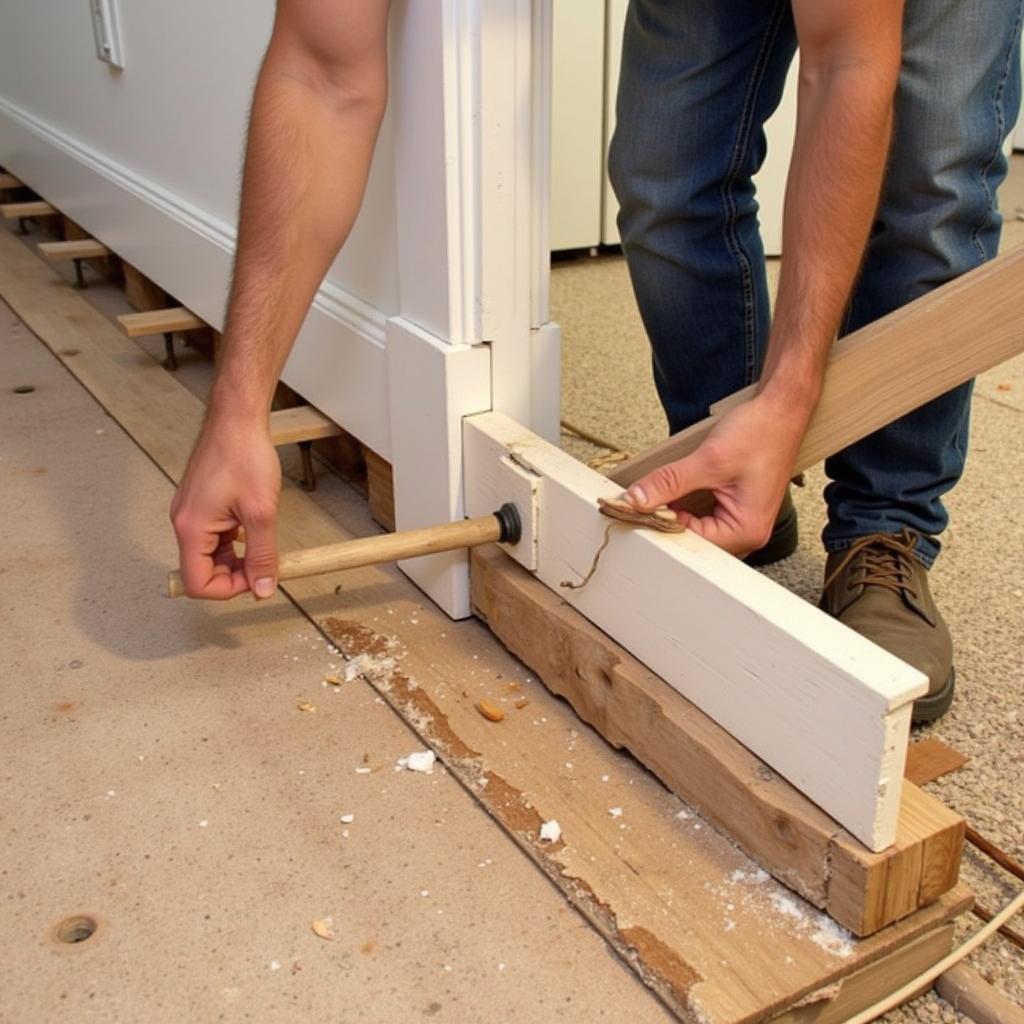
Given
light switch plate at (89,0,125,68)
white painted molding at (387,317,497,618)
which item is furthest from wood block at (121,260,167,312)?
white painted molding at (387,317,497,618)

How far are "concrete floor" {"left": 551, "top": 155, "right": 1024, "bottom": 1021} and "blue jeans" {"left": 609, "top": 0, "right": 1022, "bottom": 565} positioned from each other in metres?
0.12

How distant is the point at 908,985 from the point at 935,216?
616 mm

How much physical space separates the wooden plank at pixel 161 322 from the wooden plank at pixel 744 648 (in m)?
0.95

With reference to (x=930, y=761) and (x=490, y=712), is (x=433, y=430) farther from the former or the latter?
(x=930, y=761)

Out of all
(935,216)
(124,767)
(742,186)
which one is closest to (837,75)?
(935,216)

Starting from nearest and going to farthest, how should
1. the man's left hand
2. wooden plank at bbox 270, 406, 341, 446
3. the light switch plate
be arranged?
1. the man's left hand
2. wooden plank at bbox 270, 406, 341, 446
3. the light switch plate

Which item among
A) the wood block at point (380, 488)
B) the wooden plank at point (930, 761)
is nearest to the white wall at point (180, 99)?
the wood block at point (380, 488)

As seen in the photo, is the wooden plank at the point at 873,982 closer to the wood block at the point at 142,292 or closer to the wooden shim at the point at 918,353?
the wooden shim at the point at 918,353

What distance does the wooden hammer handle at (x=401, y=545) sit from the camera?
3.49 feet

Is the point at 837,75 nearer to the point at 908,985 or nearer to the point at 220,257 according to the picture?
the point at 908,985

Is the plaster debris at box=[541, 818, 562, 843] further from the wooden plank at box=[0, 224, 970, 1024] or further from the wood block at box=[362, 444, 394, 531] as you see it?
the wood block at box=[362, 444, 394, 531]

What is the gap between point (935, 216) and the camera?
1.03 meters

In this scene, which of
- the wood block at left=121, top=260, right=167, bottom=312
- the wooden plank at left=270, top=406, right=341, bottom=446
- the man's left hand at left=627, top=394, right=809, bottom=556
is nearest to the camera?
the man's left hand at left=627, top=394, right=809, bottom=556

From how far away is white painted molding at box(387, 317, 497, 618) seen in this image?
116cm
